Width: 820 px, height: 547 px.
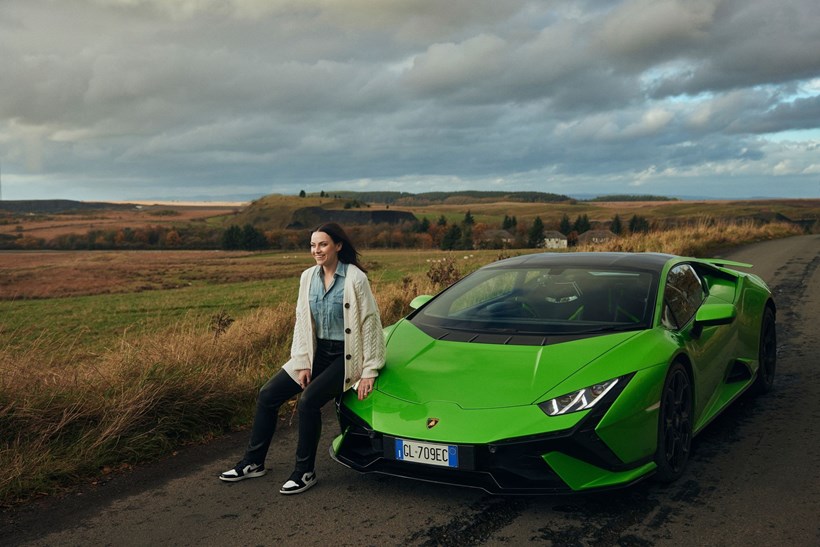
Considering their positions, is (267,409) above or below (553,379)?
below

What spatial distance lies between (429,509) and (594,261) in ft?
8.23

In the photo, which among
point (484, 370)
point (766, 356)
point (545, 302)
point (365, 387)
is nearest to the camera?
point (484, 370)

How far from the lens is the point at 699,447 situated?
4.61 meters

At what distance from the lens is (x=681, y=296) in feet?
16.6

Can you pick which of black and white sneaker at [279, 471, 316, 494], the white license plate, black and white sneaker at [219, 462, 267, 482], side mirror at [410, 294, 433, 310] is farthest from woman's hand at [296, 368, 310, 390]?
side mirror at [410, 294, 433, 310]

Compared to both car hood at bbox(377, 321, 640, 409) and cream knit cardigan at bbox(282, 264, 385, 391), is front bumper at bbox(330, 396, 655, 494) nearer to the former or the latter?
car hood at bbox(377, 321, 640, 409)

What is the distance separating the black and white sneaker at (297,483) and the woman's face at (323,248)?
1.28 m

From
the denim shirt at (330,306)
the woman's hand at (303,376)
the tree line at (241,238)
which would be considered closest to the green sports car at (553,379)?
the woman's hand at (303,376)

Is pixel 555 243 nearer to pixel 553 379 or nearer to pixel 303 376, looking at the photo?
pixel 303 376

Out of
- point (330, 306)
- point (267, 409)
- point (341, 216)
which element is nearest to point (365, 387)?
point (330, 306)

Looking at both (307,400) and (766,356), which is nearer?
(307,400)

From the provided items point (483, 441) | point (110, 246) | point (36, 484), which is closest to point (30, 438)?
point (36, 484)

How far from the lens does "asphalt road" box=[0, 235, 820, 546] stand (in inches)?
132

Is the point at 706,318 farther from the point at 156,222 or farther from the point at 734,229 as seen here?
the point at 156,222
